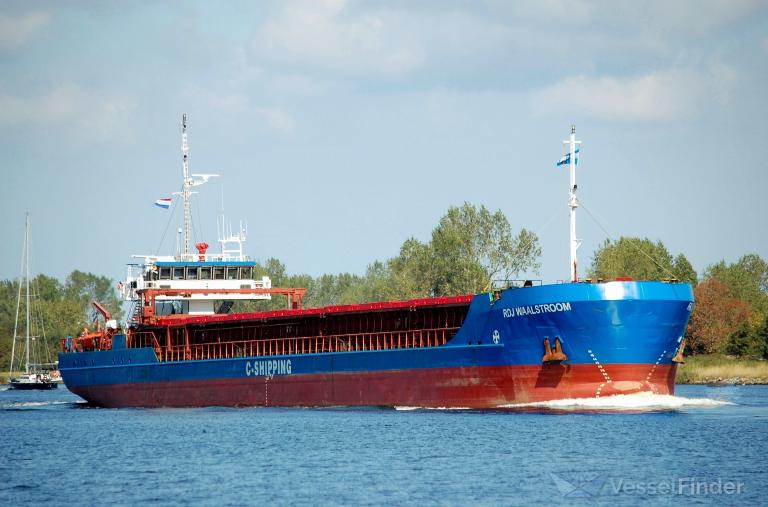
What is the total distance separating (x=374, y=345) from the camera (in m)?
47.5

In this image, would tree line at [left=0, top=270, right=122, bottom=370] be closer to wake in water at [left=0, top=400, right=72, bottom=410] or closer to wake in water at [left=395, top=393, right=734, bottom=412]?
wake in water at [left=0, top=400, right=72, bottom=410]

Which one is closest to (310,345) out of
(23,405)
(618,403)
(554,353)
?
(554,353)

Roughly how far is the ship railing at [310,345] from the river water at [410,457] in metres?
2.88

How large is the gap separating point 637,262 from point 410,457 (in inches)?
2596

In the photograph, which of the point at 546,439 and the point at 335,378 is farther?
the point at 335,378

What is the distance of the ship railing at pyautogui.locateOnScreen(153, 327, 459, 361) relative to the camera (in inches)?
1785

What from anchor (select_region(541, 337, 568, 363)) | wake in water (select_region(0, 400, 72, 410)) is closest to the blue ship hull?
anchor (select_region(541, 337, 568, 363))

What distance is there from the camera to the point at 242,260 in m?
57.0

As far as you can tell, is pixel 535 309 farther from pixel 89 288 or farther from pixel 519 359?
pixel 89 288

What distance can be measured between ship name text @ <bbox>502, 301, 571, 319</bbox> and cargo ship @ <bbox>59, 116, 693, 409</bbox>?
5 centimetres

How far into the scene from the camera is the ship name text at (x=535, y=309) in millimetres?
39594

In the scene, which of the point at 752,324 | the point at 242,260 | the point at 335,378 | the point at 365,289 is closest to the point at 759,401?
the point at 335,378

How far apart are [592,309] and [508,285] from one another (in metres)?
3.74

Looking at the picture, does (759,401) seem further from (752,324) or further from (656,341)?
(752,324)
